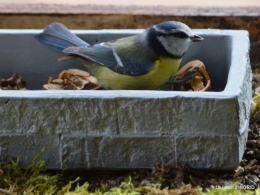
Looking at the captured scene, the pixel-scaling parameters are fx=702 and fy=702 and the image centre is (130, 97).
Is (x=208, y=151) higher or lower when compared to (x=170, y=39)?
lower

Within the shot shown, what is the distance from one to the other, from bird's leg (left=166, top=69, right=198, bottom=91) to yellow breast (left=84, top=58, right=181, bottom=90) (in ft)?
0.29

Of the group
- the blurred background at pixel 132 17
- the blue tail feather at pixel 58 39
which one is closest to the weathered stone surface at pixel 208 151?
the blue tail feather at pixel 58 39

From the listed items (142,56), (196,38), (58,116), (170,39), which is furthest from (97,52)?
(58,116)

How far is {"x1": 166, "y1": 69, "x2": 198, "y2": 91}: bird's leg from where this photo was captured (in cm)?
340

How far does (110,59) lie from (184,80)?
383 millimetres

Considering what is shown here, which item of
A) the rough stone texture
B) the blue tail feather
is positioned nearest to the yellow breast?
the blue tail feather

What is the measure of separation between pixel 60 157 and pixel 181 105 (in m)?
0.58

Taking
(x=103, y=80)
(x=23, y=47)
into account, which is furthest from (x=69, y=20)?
(x=103, y=80)

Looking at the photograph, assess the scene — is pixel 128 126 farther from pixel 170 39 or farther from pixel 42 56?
pixel 42 56

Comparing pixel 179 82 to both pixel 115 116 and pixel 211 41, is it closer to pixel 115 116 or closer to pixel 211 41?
pixel 211 41

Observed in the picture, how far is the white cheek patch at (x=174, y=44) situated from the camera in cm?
329

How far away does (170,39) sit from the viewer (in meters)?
3.29

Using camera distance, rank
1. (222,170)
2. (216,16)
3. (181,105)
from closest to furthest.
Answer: (181,105), (222,170), (216,16)

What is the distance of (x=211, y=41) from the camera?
3488 mm
